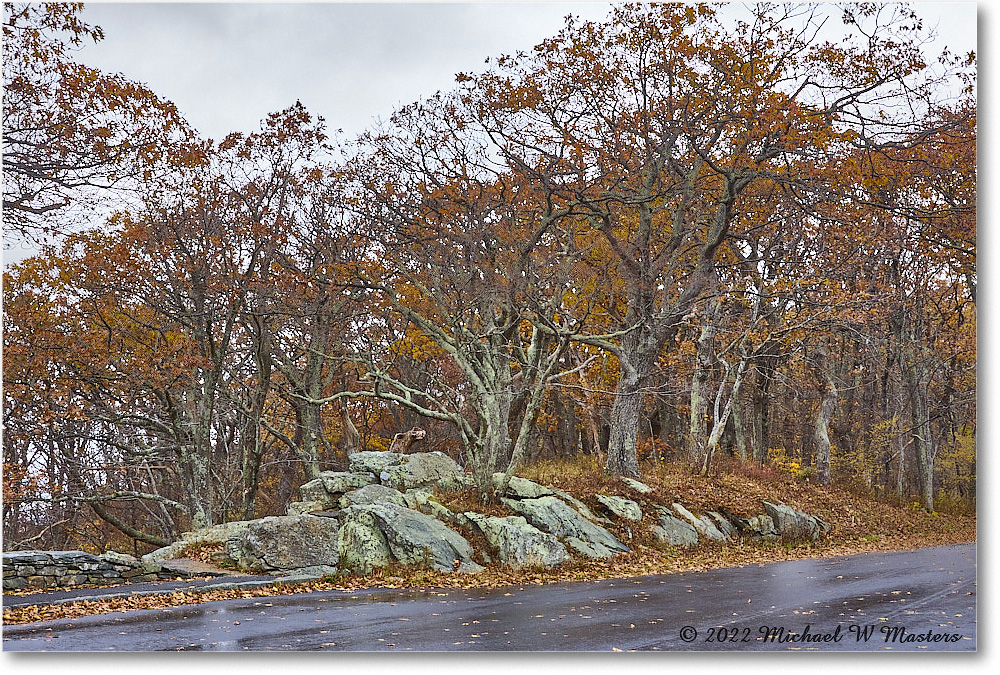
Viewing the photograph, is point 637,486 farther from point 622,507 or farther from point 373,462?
point 373,462

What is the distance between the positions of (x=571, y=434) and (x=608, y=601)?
1361 cm

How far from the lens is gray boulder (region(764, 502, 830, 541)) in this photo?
42.8 feet

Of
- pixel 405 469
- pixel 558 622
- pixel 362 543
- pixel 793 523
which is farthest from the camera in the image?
pixel 793 523

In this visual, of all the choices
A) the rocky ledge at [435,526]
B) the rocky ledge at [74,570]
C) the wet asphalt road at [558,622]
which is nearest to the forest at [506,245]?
the rocky ledge at [435,526]

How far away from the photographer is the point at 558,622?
6.68 meters

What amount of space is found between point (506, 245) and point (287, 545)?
481cm

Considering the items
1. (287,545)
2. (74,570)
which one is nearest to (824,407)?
(287,545)

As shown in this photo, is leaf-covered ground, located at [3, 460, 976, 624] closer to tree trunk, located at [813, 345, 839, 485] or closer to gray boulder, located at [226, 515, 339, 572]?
gray boulder, located at [226, 515, 339, 572]

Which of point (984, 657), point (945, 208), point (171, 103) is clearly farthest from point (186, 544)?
point (945, 208)

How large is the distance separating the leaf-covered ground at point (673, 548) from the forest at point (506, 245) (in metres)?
0.59

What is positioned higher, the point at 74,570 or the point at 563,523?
the point at 74,570

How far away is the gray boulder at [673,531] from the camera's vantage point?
11351 millimetres

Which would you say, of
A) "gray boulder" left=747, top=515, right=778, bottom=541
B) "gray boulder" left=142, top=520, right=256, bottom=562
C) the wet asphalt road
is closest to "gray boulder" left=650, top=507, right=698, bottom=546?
"gray boulder" left=747, top=515, right=778, bottom=541

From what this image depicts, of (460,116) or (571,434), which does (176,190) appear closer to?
(460,116)
